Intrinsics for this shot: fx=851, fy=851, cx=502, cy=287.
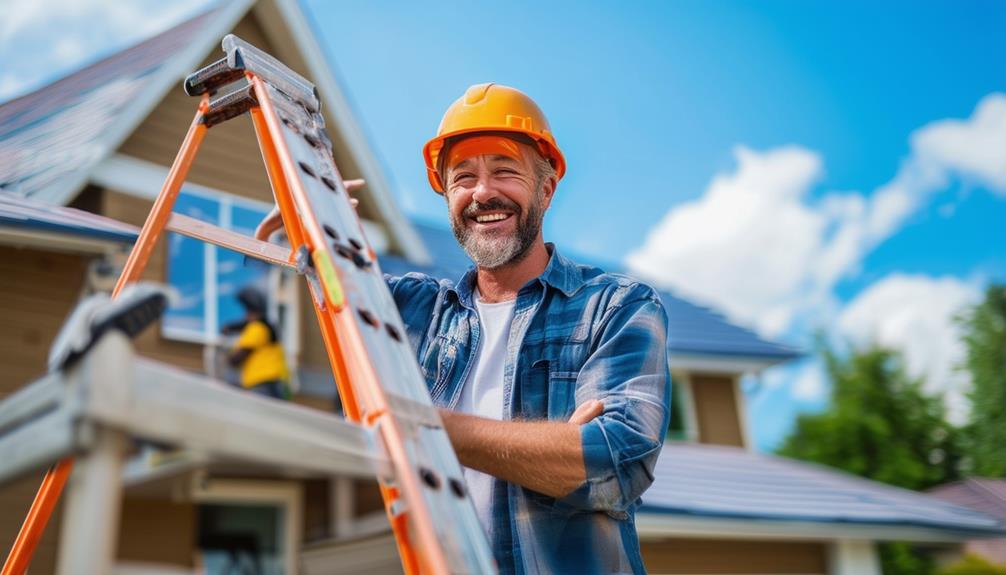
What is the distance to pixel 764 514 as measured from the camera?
9.09 m

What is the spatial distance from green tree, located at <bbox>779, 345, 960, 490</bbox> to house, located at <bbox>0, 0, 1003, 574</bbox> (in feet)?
52.7

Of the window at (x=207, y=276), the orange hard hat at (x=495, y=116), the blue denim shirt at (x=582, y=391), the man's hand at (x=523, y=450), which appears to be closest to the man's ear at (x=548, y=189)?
the orange hard hat at (x=495, y=116)

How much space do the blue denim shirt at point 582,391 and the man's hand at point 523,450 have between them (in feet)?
0.11

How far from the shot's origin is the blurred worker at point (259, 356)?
7395 mm

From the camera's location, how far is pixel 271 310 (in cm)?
835

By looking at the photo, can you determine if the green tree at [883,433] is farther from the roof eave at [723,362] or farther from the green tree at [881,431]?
the roof eave at [723,362]

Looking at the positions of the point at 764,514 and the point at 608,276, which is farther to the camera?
the point at 764,514

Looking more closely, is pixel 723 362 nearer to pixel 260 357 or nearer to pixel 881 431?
pixel 260 357

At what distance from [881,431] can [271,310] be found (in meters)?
23.8

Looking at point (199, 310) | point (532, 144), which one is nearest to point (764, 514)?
point (199, 310)

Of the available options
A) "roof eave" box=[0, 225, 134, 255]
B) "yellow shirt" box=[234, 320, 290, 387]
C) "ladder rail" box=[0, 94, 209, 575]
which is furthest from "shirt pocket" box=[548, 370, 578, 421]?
"yellow shirt" box=[234, 320, 290, 387]

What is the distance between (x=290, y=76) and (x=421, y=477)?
1.18 m

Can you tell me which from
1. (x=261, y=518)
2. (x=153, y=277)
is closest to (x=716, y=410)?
(x=261, y=518)

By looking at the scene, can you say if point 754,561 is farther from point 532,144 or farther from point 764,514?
point 532,144
